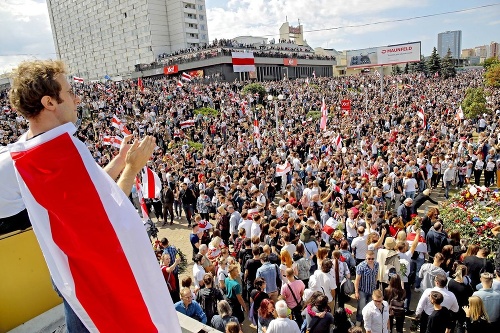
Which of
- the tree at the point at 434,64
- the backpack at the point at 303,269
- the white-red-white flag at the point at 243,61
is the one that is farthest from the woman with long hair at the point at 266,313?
the tree at the point at 434,64

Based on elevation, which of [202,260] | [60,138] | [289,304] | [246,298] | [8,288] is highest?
[60,138]

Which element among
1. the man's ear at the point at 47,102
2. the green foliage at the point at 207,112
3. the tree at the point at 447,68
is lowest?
the green foliage at the point at 207,112

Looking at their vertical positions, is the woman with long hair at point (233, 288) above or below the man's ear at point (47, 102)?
below

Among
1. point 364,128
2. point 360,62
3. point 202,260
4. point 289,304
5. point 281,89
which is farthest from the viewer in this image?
point 360,62

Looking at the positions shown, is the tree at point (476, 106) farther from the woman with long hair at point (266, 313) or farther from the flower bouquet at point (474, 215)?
the woman with long hair at point (266, 313)

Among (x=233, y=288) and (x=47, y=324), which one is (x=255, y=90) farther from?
(x=47, y=324)

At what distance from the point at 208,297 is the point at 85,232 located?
16.2 feet

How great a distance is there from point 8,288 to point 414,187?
1167cm

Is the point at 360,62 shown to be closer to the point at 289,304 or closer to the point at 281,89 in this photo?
the point at 281,89

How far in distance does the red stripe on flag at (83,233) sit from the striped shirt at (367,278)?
5601mm

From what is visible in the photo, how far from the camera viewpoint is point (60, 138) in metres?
1.42

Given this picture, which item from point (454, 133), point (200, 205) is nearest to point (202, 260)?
point (200, 205)

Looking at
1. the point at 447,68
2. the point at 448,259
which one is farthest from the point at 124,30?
the point at 448,259

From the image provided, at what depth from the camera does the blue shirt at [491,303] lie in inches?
204
